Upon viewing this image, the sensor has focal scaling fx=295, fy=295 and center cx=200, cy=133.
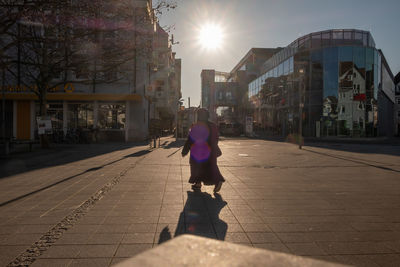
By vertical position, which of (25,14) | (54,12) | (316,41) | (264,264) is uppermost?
(316,41)

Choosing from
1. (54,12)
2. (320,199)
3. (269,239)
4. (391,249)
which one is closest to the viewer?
(391,249)

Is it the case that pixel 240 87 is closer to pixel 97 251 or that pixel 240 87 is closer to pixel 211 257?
pixel 97 251

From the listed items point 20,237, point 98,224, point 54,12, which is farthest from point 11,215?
point 54,12

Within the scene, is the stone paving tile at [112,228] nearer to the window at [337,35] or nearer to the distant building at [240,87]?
the window at [337,35]

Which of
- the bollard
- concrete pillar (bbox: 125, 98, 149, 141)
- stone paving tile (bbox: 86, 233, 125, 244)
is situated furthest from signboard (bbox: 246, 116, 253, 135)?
stone paving tile (bbox: 86, 233, 125, 244)

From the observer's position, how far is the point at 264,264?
883 mm

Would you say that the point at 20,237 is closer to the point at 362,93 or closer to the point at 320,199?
the point at 320,199

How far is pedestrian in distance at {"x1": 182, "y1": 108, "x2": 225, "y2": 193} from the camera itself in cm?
589

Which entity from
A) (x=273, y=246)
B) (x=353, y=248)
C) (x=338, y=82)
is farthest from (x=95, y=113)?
(x=338, y=82)

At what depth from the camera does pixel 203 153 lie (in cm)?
608

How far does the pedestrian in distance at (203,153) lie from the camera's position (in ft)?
19.3

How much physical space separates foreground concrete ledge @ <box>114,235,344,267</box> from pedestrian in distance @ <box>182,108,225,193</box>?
16.0 ft

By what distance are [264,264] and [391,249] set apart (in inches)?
112

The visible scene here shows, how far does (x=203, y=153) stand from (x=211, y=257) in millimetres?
5144
